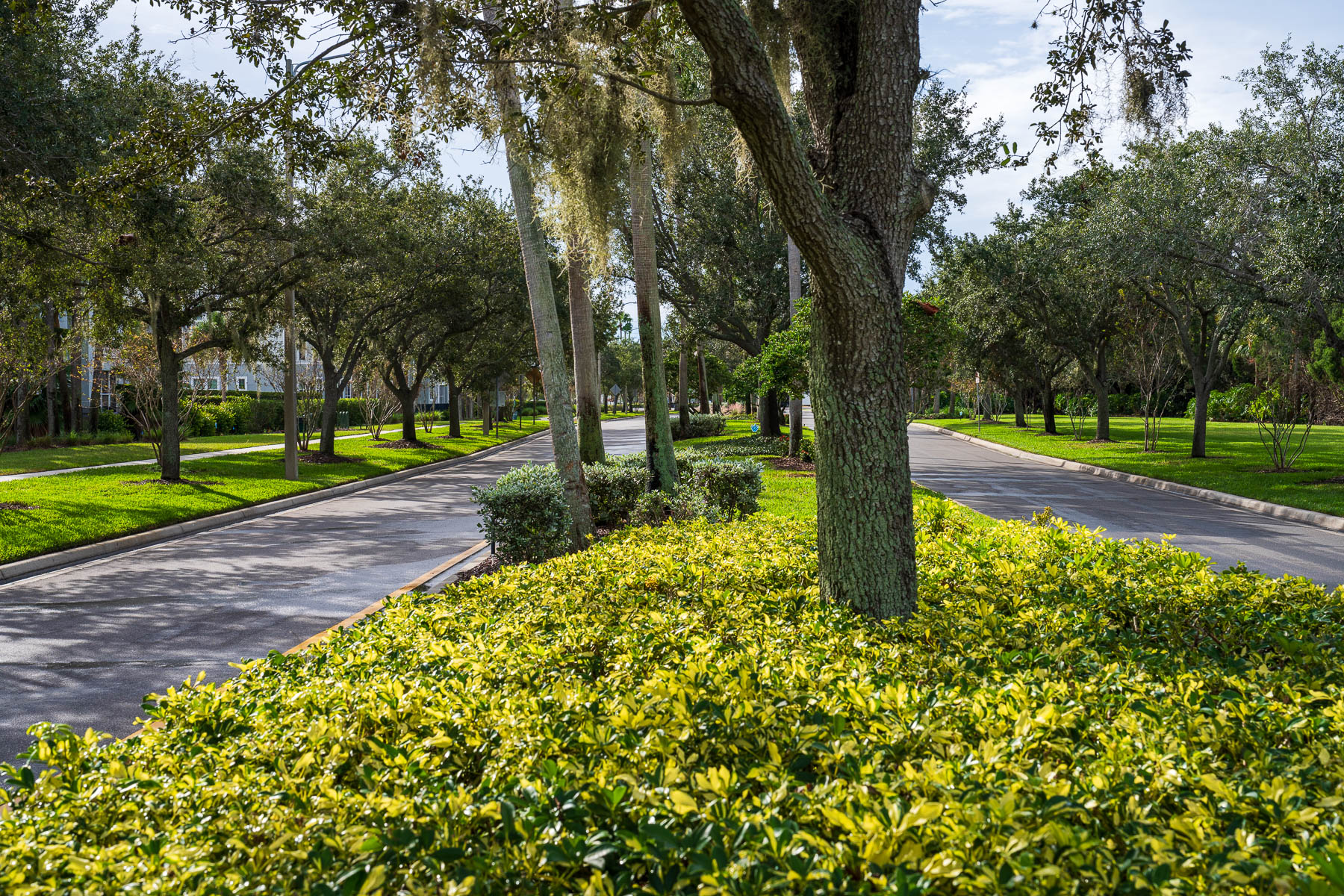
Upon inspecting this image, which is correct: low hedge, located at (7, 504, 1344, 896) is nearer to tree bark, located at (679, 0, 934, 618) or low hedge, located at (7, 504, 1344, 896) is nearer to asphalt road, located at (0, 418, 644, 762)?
tree bark, located at (679, 0, 934, 618)

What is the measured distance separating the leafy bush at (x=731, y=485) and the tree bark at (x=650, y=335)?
1.62ft

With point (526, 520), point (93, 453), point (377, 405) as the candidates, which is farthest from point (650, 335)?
point (377, 405)

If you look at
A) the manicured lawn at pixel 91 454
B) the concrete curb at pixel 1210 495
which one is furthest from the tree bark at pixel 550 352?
the manicured lawn at pixel 91 454

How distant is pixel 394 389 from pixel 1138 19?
30266 millimetres

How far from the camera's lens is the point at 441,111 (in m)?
6.18

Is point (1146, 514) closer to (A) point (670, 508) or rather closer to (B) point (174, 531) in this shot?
(A) point (670, 508)

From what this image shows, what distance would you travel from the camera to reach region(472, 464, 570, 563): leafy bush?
8219mm

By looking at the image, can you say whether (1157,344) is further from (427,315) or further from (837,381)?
(837,381)

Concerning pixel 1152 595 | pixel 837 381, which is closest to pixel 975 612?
pixel 1152 595

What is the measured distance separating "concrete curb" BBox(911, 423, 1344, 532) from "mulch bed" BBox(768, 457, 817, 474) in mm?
7241

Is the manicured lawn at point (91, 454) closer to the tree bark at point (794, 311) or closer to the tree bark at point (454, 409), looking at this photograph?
the tree bark at point (454, 409)

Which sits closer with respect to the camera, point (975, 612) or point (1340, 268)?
point (975, 612)

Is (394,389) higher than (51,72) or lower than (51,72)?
lower

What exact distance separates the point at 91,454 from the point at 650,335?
74.4 feet
